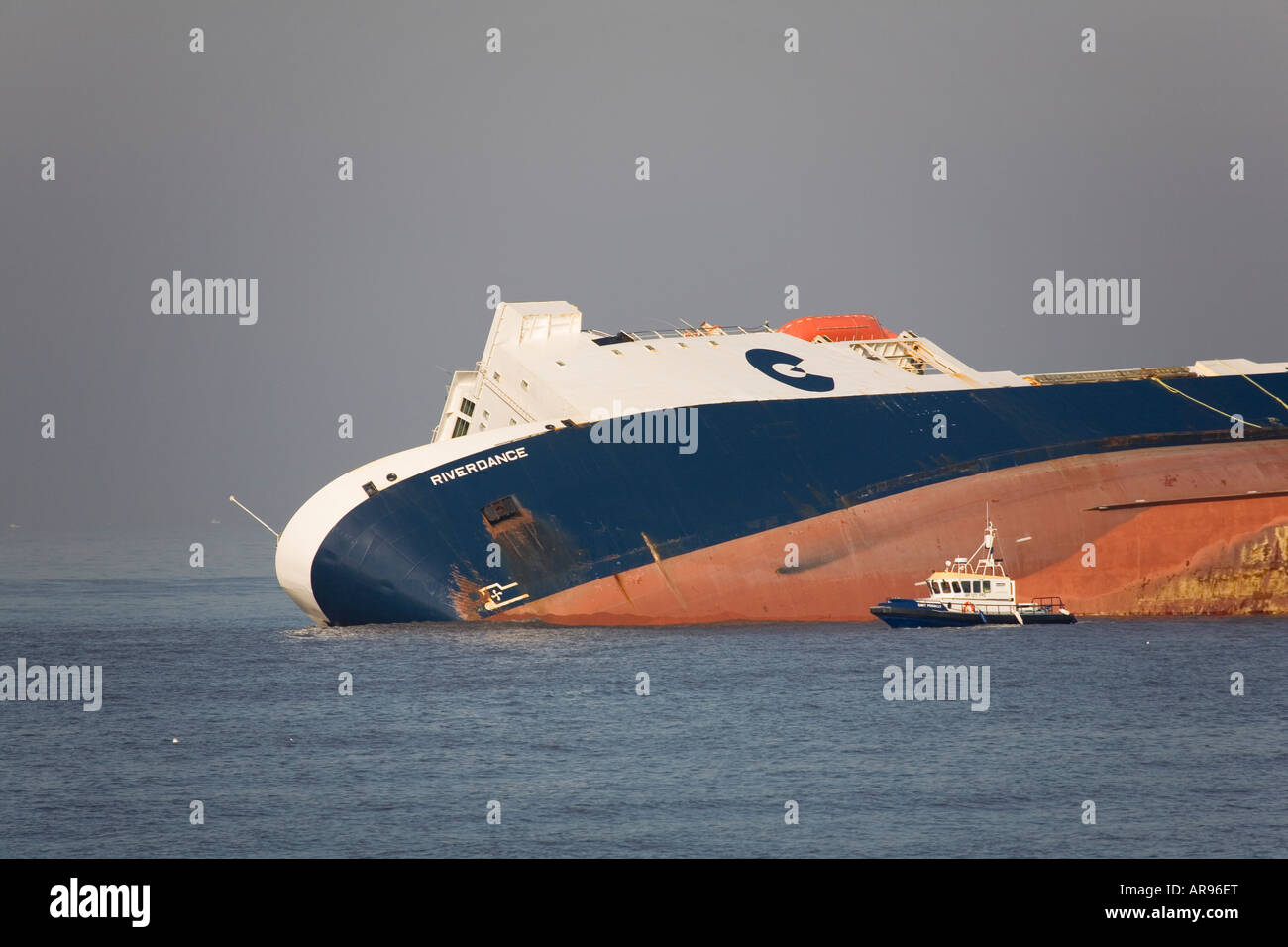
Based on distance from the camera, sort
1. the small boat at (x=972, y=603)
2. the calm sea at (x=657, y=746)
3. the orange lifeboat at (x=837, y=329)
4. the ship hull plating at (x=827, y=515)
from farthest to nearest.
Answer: the orange lifeboat at (x=837, y=329) < the small boat at (x=972, y=603) < the ship hull plating at (x=827, y=515) < the calm sea at (x=657, y=746)

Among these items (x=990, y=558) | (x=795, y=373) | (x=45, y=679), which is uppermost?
(x=795, y=373)

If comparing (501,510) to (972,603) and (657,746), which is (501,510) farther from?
(972,603)

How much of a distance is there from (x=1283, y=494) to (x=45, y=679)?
3586 centimetres

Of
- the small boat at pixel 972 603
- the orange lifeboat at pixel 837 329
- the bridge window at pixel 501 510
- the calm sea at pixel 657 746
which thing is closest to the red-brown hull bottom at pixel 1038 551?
the small boat at pixel 972 603

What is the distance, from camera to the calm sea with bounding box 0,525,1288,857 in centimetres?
2564

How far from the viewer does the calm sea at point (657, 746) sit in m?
25.6

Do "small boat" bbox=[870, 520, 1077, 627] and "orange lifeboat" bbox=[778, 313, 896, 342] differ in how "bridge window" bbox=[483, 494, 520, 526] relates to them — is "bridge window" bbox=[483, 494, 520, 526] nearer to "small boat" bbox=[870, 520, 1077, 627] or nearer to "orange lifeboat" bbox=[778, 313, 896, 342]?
"small boat" bbox=[870, 520, 1077, 627]

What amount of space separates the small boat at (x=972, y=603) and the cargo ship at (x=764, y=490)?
729mm

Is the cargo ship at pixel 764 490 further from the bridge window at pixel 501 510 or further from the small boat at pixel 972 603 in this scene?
the small boat at pixel 972 603

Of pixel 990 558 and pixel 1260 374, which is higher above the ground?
pixel 1260 374

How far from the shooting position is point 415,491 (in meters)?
41.2

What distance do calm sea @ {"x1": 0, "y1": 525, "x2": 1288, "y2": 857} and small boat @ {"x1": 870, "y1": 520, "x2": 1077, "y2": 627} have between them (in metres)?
0.72

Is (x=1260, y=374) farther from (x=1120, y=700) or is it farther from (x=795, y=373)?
(x=1120, y=700)
